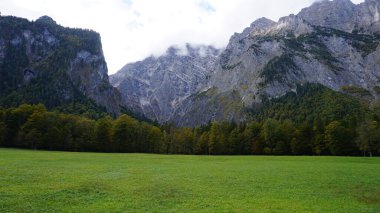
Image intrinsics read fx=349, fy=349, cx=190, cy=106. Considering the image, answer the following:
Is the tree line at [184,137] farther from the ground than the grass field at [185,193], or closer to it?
farther from the ground

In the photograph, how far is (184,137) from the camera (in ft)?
533

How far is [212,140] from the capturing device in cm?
15038

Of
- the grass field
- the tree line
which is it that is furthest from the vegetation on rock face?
the grass field

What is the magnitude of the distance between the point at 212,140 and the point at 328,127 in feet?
156

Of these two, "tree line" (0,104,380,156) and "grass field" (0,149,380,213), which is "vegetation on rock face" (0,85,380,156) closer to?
"tree line" (0,104,380,156)

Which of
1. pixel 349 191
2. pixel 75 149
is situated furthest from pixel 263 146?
pixel 349 191

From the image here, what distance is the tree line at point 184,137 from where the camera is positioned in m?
124

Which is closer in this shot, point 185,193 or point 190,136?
point 185,193

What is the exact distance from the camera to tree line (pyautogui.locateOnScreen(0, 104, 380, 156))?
405ft

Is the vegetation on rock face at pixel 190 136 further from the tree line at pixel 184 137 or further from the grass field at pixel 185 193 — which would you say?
the grass field at pixel 185 193

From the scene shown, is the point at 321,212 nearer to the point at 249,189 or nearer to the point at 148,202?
the point at 249,189

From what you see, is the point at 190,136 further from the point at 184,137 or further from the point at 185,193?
the point at 185,193

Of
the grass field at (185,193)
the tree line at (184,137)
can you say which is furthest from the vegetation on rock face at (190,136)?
the grass field at (185,193)

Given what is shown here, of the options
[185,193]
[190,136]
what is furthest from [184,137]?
[185,193]
